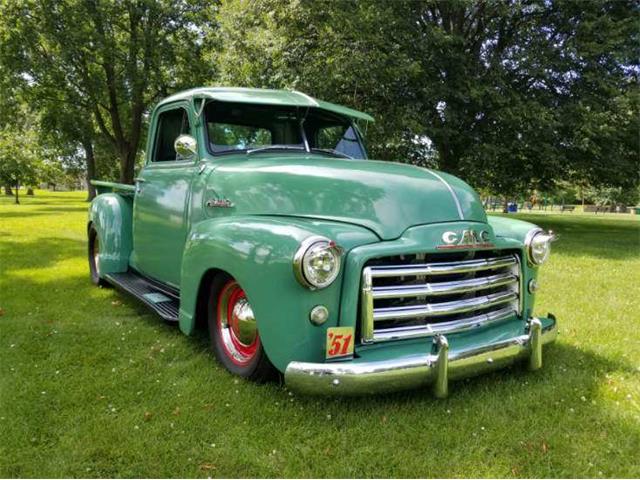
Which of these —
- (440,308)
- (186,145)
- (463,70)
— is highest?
(463,70)

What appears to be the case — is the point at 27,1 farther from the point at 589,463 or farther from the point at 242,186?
the point at 589,463

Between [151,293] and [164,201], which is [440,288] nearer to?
[164,201]

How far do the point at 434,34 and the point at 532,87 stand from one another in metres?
3.54

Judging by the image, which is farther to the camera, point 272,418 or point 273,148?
point 273,148

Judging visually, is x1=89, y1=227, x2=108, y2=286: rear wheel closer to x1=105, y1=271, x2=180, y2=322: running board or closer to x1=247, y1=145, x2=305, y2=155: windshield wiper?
x1=105, y1=271, x2=180, y2=322: running board

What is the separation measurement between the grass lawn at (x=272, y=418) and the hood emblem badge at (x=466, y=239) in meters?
0.92

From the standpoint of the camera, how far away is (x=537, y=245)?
3447mm

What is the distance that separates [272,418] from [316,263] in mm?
920

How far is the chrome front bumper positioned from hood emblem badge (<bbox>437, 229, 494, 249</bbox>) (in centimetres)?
56

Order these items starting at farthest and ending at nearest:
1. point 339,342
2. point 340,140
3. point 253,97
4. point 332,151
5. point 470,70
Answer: point 470,70
point 340,140
point 332,151
point 253,97
point 339,342

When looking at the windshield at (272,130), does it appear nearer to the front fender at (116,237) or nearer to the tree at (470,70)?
the front fender at (116,237)

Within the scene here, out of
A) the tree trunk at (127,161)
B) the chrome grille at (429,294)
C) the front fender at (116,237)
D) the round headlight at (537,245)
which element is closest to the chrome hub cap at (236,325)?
the chrome grille at (429,294)

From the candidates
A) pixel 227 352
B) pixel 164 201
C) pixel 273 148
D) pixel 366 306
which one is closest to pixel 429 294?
pixel 366 306

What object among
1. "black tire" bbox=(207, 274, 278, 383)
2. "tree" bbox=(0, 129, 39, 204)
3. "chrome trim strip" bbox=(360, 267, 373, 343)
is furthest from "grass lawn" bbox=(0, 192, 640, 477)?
"tree" bbox=(0, 129, 39, 204)
